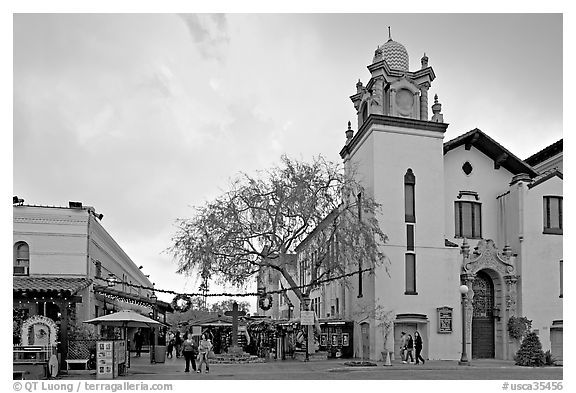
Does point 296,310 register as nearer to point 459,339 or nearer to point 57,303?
point 459,339

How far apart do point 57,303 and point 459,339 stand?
20.2 m

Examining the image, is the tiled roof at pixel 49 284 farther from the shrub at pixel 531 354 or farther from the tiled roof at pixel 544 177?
the tiled roof at pixel 544 177

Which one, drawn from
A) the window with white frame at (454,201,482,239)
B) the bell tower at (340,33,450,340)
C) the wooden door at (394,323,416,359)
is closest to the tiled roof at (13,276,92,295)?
the bell tower at (340,33,450,340)

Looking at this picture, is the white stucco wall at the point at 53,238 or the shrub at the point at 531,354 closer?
the white stucco wall at the point at 53,238

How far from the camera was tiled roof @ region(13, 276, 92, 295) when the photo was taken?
2881cm

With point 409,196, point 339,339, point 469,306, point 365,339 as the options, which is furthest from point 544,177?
point 339,339

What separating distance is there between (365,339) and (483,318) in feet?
22.0

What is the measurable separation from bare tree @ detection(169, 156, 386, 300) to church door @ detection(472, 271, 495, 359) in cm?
694

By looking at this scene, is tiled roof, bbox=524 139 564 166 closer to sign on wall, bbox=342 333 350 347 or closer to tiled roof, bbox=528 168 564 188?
tiled roof, bbox=528 168 564 188

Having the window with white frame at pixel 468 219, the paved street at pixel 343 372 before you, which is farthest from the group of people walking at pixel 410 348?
the window with white frame at pixel 468 219

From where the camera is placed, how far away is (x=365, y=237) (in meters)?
36.0

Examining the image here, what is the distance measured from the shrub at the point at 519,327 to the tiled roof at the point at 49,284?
21493 mm

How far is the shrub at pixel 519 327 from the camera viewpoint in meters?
38.2

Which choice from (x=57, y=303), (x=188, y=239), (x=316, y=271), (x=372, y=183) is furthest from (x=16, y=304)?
(x=372, y=183)
